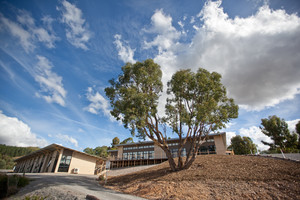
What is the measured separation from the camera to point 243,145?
151ft

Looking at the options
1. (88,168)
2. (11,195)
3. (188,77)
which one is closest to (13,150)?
(88,168)

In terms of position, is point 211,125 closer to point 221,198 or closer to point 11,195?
point 221,198

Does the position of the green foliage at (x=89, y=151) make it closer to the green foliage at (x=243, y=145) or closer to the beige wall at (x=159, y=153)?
the beige wall at (x=159, y=153)

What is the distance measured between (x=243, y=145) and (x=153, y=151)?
109 ft

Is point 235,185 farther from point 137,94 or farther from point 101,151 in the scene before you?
point 101,151

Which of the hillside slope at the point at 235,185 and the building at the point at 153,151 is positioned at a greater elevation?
the building at the point at 153,151

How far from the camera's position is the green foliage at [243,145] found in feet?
149

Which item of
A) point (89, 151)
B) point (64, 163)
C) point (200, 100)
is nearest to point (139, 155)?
point (64, 163)

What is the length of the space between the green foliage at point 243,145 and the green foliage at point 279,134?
12.9 meters

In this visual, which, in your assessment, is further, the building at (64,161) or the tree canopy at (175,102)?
the building at (64,161)

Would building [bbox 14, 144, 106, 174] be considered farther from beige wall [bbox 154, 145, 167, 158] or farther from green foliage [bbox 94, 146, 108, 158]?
green foliage [bbox 94, 146, 108, 158]

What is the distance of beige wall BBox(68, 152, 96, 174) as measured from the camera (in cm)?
2676

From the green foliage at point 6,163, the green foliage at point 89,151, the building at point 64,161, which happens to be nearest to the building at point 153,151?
the building at point 64,161

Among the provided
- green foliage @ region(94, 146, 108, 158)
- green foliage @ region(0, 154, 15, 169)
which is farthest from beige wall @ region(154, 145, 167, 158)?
green foliage @ region(0, 154, 15, 169)
